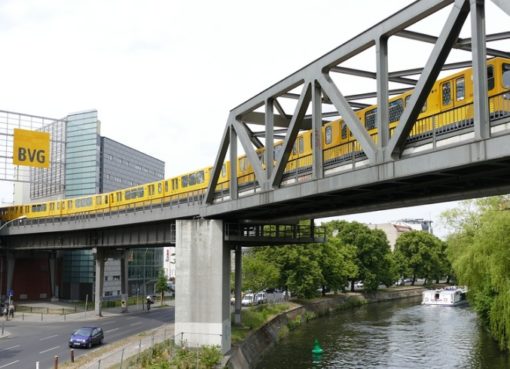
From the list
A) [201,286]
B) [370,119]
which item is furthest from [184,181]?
[370,119]

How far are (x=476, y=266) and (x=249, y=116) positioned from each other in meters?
19.8

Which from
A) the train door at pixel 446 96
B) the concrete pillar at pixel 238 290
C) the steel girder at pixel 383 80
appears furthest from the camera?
the concrete pillar at pixel 238 290

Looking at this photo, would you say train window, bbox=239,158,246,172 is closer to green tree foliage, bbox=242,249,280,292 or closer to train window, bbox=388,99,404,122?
train window, bbox=388,99,404,122

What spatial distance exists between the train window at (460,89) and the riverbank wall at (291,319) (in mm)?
18073

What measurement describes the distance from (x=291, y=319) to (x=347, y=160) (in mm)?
37424

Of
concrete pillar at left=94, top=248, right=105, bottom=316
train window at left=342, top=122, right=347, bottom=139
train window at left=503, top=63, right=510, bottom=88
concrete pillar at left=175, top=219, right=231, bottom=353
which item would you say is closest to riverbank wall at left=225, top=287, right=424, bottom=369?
concrete pillar at left=175, top=219, right=231, bottom=353

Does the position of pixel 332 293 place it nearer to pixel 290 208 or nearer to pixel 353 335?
pixel 353 335

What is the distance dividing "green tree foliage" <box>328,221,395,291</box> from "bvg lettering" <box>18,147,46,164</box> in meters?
46.9

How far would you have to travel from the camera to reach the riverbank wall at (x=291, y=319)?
1384 inches

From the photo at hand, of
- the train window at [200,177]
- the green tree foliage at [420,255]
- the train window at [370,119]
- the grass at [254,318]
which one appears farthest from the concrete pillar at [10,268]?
the green tree foliage at [420,255]

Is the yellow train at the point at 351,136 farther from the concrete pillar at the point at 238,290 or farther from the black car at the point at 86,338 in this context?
the black car at the point at 86,338

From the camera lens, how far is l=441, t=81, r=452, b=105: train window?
21656 mm

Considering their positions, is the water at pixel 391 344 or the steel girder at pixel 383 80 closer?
the steel girder at pixel 383 80

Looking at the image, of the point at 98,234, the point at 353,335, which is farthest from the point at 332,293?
the point at 98,234
